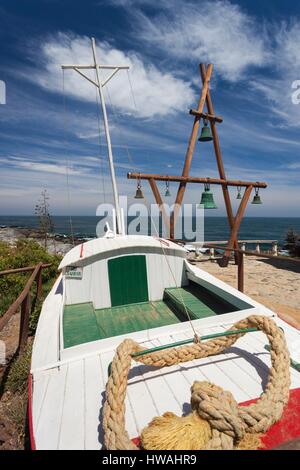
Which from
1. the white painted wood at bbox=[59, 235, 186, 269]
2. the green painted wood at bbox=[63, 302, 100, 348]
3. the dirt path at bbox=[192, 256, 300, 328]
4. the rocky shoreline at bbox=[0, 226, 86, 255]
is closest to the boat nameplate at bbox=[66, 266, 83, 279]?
the white painted wood at bbox=[59, 235, 186, 269]

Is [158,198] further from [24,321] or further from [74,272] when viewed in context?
[24,321]

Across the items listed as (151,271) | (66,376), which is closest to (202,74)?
(151,271)

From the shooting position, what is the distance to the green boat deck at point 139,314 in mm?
4270

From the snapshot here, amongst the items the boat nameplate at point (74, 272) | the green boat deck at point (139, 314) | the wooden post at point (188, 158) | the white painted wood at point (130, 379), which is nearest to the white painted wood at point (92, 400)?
the white painted wood at point (130, 379)

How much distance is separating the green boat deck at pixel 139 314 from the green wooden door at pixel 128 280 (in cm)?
18

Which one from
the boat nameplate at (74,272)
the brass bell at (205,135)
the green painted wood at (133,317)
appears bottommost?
the green painted wood at (133,317)

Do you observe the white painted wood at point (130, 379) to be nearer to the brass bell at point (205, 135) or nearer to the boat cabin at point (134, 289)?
the boat cabin at point (134, 289)

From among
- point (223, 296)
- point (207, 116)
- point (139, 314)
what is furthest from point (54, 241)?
point (223, 296)

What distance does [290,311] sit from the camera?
23.0 ft

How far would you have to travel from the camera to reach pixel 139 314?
17.9ft

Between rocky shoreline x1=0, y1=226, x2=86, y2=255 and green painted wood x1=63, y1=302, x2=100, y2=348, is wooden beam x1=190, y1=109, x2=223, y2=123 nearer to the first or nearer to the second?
green painted wood x1=63, y1=302, x2=100, y2=348

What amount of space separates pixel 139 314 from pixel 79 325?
1.55m

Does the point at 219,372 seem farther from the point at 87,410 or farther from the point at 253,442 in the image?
the point at 87,410
